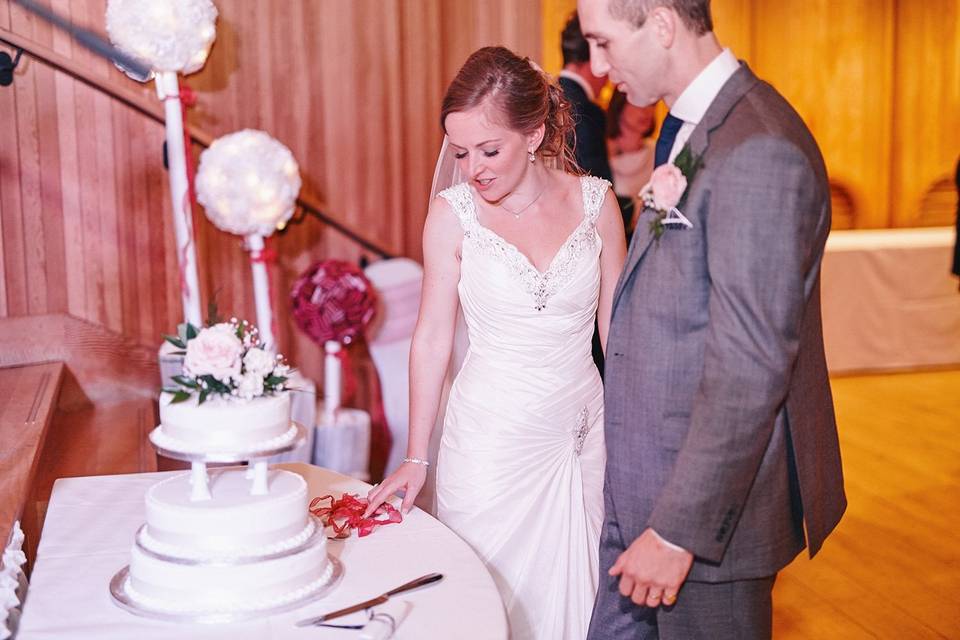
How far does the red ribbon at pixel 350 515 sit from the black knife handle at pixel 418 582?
0.27m

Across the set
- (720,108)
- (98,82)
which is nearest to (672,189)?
(720,108)

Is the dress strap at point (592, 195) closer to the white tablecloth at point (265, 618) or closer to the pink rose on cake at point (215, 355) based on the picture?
the white tablecloth at point (265, 618)

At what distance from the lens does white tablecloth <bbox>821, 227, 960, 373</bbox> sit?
6992 mm

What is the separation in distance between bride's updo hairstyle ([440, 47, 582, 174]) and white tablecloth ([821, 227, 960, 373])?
15.5 ft

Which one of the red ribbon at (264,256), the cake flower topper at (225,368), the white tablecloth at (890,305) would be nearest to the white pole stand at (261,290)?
the red ribbon at (264,256)

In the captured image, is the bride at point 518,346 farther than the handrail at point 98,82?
No

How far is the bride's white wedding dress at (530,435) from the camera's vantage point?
2.50 m

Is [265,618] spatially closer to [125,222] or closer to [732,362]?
[732,362]

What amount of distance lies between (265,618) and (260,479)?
0.22 m

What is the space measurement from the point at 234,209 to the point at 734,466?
278 cm

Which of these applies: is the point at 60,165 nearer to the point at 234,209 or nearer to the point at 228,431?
the point at 234,209

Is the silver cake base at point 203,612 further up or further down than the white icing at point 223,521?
further down

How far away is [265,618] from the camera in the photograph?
1.70 metres

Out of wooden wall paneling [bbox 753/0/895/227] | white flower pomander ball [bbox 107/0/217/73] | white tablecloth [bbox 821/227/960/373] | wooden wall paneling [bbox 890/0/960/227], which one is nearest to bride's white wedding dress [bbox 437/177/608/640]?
white flower pomander ball [bbox 107/0/217/73]
